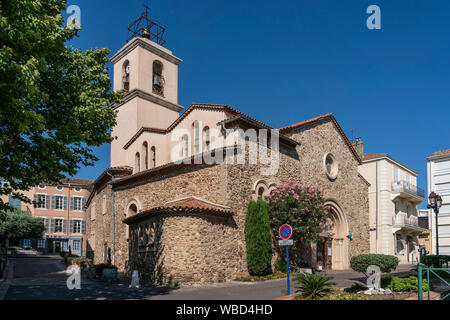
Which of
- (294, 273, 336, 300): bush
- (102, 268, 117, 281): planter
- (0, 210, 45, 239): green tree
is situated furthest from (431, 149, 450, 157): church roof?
(0, 210, 45, 239): green tree

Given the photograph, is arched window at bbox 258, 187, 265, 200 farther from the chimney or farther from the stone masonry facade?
the chimney

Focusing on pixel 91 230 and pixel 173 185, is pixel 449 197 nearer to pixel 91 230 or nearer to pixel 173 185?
pixel 173 185

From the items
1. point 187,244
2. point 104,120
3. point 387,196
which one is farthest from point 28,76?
point 387,196

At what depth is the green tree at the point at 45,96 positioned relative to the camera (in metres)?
9.20

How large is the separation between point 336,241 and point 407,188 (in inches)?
536

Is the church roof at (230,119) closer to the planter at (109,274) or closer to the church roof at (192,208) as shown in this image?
the church roof at (192,208)

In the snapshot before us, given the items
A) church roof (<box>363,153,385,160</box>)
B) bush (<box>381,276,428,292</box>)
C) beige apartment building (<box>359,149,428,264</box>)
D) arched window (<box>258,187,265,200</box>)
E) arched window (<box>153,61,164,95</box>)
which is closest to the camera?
bush (<box>381,276,428,292</box>)

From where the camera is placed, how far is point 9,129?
1194 cm

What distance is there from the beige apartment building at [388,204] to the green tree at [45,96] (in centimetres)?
2694

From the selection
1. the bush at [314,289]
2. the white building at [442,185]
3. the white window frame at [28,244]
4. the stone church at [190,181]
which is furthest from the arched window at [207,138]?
the white window frame at [28,244]

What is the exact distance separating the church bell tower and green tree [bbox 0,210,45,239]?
63.2 ft

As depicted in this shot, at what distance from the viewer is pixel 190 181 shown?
20.4 metres

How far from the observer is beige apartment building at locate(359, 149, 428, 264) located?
1339 inches

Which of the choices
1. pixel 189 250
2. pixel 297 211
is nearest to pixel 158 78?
pixel 297 211
